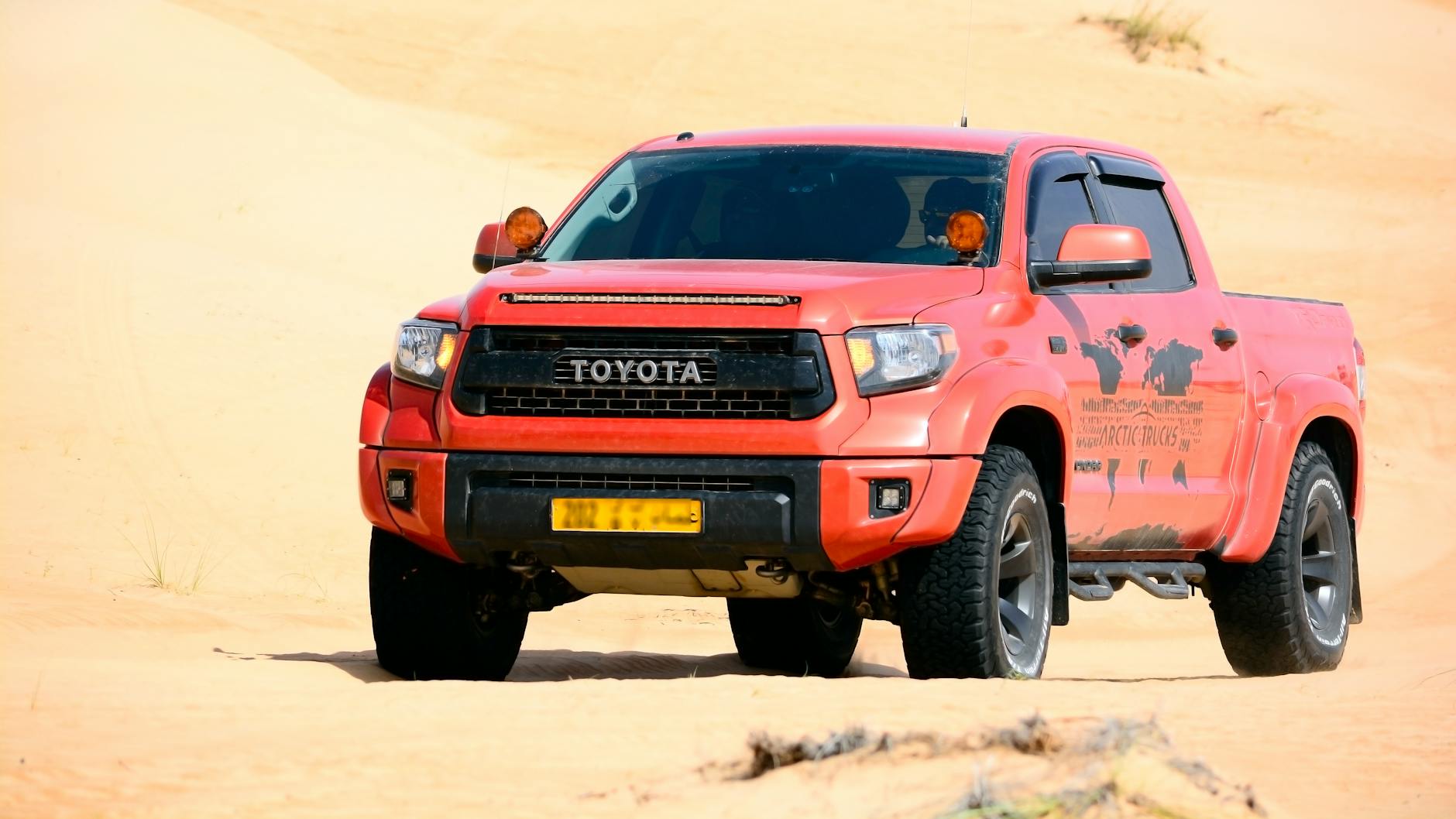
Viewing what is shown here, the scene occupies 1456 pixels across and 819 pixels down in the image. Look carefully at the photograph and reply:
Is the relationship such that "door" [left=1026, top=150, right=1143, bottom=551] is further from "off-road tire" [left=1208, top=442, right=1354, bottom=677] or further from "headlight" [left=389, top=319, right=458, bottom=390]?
"headlight" [left=389, top=319, right=458, bottom=390]

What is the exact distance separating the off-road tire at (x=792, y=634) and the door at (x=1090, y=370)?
188 cm

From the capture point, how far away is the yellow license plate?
662 cm

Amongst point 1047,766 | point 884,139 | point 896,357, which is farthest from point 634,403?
point 1047,766

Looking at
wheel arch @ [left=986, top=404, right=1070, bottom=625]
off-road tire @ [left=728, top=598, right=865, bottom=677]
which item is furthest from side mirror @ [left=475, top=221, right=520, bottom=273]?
off-road tire @ [left=728, top=598, right=865, bottom=677]

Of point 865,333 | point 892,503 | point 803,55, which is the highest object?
point 803,55

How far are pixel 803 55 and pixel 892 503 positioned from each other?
35.5 meters

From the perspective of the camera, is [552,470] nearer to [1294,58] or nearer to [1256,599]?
[1256,599]

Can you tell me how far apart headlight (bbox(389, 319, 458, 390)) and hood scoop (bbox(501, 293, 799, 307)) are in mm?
298

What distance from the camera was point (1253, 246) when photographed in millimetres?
27922

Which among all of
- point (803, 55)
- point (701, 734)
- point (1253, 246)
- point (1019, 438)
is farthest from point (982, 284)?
point (803, 55)

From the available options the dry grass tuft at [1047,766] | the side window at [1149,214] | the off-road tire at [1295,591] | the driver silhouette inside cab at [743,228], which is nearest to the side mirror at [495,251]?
the driver silhouette inside cab at [743,228]

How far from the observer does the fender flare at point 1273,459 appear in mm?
8820

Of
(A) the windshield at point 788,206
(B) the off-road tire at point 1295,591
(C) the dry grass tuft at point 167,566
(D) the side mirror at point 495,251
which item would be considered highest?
(A) the windshield at point 788,206

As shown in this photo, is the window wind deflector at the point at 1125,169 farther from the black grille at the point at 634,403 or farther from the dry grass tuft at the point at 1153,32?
the dry grass tuft at the point at 1153,32
